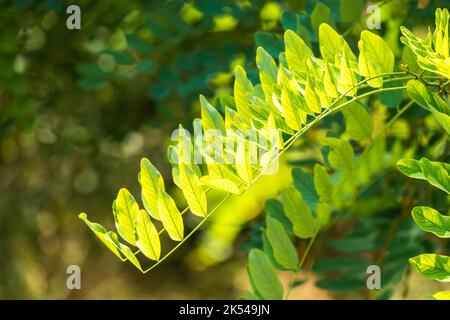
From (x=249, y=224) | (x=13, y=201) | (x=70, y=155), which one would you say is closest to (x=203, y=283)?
(x=13, y=201)

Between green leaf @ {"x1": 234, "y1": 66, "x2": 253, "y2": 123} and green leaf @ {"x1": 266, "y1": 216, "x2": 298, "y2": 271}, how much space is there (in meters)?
0.15

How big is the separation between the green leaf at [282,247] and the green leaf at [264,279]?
0.06ft

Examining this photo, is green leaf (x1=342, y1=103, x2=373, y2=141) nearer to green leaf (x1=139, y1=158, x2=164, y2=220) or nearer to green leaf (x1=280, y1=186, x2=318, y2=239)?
green leaf (x1=280, y1=186, x2=318, y2=239)

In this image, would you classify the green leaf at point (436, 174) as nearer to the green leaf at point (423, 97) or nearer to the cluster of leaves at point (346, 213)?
the green leaf at point (423, 97)

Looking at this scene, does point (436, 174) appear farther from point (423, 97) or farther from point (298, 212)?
point (298, 212)

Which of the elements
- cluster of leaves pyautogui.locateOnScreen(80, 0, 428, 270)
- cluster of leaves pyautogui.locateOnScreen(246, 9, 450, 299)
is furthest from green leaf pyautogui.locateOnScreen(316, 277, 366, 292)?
cluster of leaves pyautogui.locateOnScreen(80, 0, 428, 270)

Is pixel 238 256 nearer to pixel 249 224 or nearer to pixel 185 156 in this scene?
pixel 249 224

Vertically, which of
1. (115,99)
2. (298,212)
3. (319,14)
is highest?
(115,99)

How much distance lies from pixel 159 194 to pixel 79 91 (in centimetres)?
83

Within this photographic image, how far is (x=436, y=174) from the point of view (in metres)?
0.52

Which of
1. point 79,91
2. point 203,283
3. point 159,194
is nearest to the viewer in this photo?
point 159,194

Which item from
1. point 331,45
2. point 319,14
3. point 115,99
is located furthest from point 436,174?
point 115,99

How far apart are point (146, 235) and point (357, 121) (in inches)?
9.3

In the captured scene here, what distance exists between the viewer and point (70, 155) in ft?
4.74
